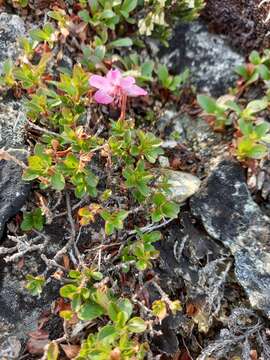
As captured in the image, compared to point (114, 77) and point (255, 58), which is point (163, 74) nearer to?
point (255, 58)

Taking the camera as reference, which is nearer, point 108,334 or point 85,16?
point 108,334

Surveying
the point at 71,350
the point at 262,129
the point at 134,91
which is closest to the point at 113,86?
the point at 134,91

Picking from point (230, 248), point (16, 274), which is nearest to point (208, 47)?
A: point (230, 248)

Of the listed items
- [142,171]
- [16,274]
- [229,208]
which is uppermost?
[142,171]

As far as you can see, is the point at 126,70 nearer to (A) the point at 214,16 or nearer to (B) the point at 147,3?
(B) the point at 147,3

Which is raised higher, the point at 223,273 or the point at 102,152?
the point at 102,152

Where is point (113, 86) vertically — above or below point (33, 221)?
above
